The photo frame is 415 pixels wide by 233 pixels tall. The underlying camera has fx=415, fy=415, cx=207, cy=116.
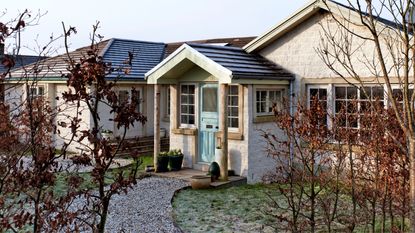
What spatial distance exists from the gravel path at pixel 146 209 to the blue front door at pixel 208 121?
64.8 inches

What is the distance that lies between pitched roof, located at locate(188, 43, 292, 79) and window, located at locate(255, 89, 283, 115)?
591mm

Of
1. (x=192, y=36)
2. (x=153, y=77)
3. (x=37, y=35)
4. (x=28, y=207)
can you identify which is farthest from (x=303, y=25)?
(x=192, y=36)

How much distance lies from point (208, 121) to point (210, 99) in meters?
0.71

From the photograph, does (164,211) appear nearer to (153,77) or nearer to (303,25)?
(153,77)

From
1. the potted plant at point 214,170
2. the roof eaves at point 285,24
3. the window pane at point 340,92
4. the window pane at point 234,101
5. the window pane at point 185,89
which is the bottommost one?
the potted plant at point 214,170

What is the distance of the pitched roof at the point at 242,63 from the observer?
11781 millimetres

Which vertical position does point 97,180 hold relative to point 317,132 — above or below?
below

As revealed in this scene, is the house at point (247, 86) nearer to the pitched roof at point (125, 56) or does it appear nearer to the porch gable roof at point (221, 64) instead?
the porch gable roof at point (221, 64)

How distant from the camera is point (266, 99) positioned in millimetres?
12836

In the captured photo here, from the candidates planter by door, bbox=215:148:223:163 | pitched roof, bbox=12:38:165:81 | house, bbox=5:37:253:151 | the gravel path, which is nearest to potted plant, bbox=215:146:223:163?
planter by door, bbox=215:148:223:163

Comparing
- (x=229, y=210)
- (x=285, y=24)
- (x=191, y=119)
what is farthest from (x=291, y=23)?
(x=229, y=210)

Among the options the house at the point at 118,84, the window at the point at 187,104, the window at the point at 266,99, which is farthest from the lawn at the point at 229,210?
the house at the point at 118,84

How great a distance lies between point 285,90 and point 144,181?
5.23 metres

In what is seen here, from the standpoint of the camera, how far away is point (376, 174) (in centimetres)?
553
